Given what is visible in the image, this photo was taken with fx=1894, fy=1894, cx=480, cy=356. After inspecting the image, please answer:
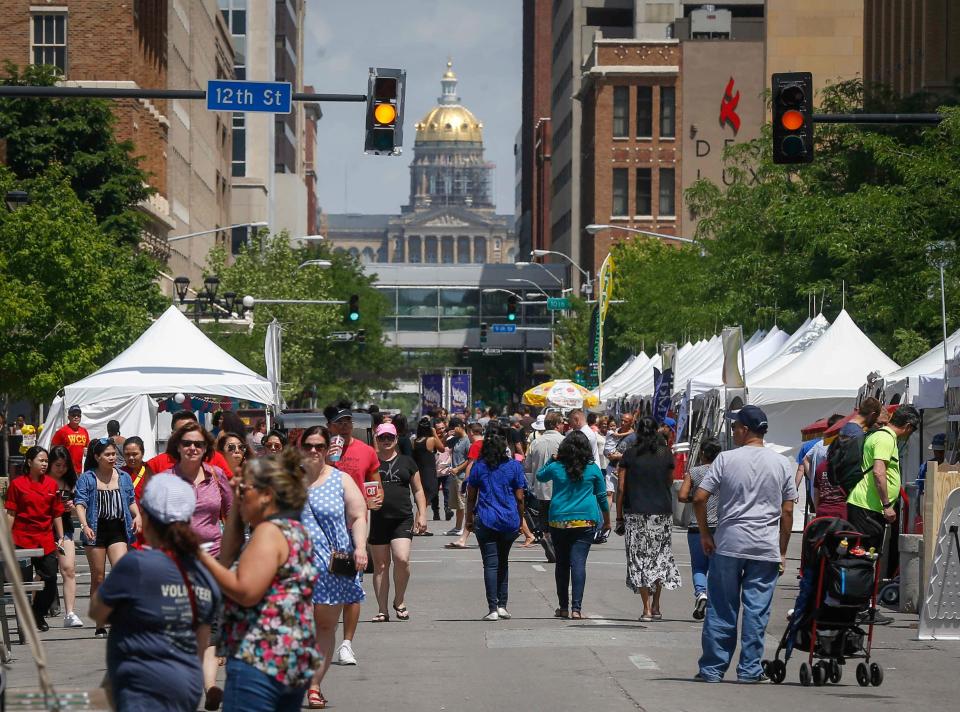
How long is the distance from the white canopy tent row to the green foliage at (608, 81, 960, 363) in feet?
33.7

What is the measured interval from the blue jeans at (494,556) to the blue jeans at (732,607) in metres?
4.21

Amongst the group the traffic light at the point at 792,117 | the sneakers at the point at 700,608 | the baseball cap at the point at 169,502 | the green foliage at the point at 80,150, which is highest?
the green foliage at the point at 80,150

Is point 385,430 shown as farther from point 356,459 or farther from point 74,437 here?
point 74,437

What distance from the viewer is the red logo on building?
94812 millimetres

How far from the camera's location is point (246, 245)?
7988 cm

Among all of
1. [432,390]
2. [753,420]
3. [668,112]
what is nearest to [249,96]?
[753,420]

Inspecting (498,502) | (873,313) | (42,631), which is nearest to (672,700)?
(498,502)

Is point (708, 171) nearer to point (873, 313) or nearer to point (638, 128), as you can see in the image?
point (638, 128)

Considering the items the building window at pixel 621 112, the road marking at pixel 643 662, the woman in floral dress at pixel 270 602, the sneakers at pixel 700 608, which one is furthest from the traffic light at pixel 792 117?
the building window at pixel 621 112

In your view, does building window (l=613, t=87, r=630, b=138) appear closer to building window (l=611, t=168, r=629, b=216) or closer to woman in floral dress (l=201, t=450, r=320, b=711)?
building window (l=611, t=168, r=629, b=216)

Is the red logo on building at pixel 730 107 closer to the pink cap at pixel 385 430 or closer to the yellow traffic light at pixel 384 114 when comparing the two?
the yellow traffic light at pixel 384 114

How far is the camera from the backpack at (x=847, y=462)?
15391 millimetres

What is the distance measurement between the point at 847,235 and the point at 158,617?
1119 inches

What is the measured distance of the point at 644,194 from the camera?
99062 mm
